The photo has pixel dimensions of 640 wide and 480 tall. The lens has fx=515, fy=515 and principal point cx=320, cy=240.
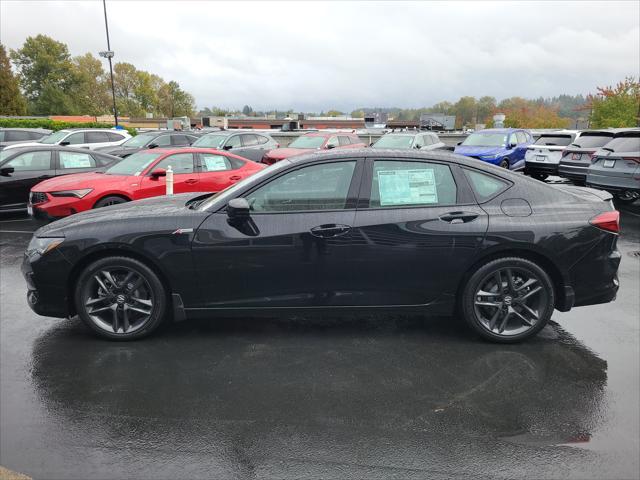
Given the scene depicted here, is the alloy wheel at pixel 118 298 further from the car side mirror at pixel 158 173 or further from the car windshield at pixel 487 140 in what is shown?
the car windshield at pixel 487 140

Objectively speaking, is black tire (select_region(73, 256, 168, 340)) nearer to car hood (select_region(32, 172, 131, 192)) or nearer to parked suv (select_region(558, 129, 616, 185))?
car hood (select_region(32, 172, 131, 192))

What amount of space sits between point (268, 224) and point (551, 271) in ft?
8.16

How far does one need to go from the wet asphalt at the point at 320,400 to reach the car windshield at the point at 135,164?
4.50m

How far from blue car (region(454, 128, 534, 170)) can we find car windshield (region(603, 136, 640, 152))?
4.69 metres

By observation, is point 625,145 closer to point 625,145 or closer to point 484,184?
point 625,145

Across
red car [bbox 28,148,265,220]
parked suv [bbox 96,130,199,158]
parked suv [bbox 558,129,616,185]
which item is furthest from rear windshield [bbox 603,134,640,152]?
parked suv [bbox 96,130,199,158]

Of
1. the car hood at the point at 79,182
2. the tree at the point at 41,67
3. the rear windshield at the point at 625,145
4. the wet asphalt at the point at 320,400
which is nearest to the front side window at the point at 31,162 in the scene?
the car hood at the point at 79,182

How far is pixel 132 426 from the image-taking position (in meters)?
3.22

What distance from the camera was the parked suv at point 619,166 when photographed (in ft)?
35.0

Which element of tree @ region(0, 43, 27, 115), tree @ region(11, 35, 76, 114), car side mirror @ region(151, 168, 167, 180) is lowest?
car side mirror @ region(151, 168, 167, 180)

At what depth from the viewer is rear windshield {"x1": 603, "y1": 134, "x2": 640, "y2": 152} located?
11.0 metres

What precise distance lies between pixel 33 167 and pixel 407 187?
8726mm

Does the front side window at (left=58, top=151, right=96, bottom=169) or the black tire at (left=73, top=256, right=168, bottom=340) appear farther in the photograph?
the front side window at (left=58, top=151, right=96, bottom=169)

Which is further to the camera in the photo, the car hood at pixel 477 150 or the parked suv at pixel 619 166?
the car hood at pixel 477 150
